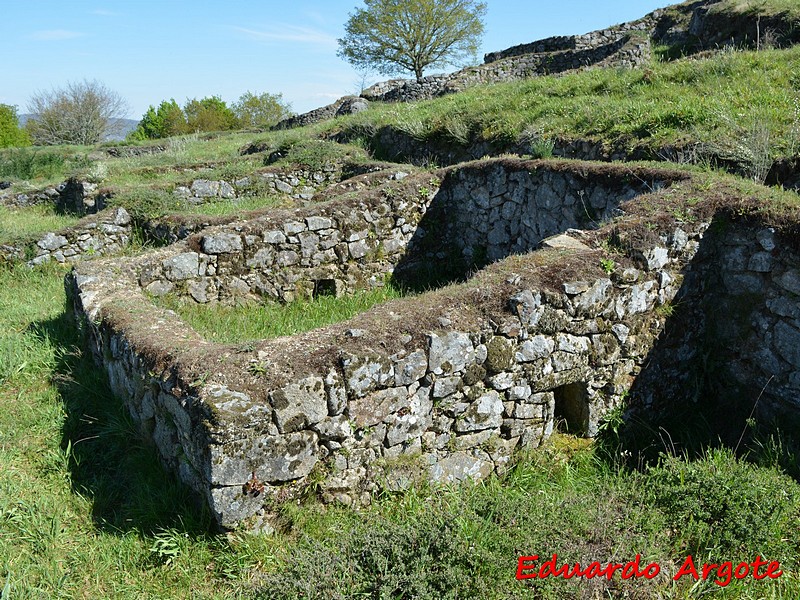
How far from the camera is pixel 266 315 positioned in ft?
22.4

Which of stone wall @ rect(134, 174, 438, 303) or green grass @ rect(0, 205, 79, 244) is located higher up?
green grass @ rect(0, 205, 79, 244)

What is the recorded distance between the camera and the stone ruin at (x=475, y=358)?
3.61 m

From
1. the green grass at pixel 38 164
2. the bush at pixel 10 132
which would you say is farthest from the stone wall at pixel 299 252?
the bush at pixel 10 132

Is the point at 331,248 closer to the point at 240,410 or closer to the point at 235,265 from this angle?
the point at 235,265

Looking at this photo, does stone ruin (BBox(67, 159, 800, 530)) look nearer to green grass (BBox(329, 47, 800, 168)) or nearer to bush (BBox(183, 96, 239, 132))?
green grass (BBox(329, 47, 800, 168))

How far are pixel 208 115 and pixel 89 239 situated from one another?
47.5 m

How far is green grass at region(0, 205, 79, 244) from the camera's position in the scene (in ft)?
33.1

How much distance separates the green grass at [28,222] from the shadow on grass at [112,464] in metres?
4.88

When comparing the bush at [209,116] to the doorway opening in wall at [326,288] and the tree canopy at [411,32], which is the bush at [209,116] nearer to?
the tree canopy at [411,32]

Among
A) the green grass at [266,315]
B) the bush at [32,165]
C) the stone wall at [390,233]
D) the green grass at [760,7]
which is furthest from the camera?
the bush at [32,165]

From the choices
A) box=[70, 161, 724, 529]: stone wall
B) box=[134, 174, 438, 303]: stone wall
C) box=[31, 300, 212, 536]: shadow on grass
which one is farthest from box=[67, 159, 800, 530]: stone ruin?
box=[134, 174, 438, 303]: stone wall

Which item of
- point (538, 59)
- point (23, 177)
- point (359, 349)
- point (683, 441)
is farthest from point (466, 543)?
point (23, 177)

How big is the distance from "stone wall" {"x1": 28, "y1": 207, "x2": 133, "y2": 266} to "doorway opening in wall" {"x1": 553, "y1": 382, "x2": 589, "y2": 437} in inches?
336

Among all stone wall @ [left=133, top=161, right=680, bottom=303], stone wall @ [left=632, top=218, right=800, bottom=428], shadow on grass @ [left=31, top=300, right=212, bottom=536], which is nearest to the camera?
shadow on grass @ [left=31, top=300, right=212, bottom=536]
